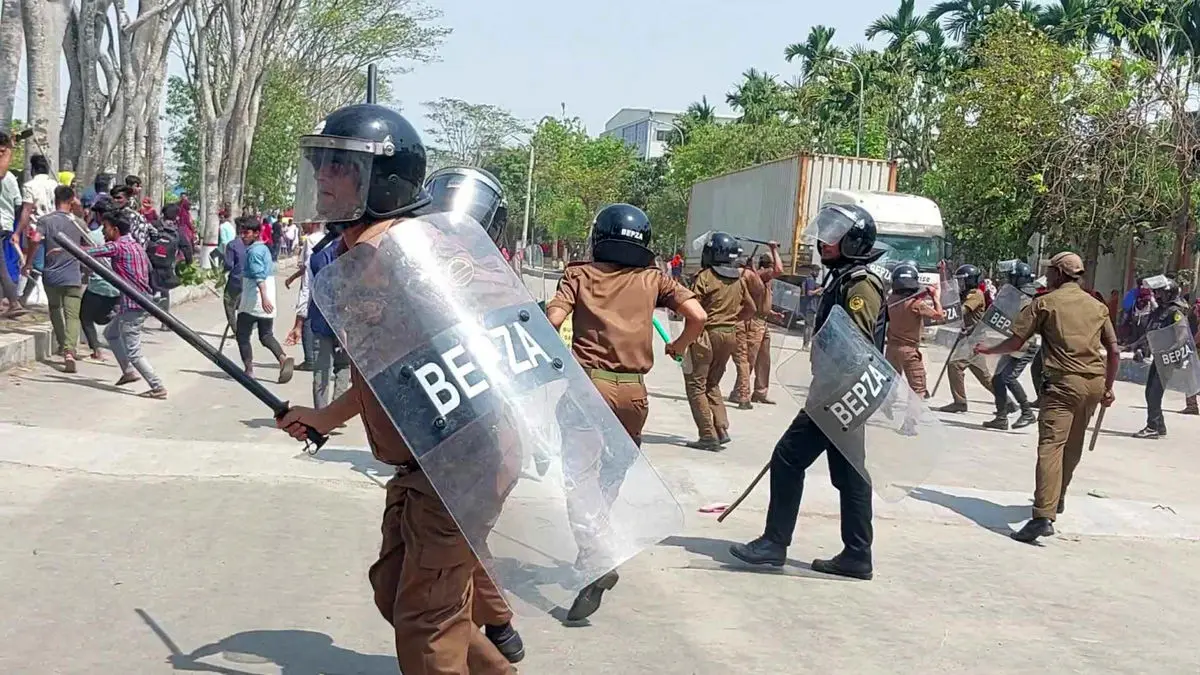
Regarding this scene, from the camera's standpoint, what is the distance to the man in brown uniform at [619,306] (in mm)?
5277

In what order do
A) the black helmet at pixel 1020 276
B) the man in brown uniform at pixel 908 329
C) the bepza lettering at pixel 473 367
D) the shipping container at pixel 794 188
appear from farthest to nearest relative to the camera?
the shipping container at pixel 794 188
the black helmet at pixel 1020 276
the man in brown uniform at pixel 908 329
the bepza lettering at pixel 473 367

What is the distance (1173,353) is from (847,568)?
26.7 ft

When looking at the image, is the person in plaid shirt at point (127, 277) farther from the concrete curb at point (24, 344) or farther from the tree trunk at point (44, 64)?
the tree trunk at point (44, 64)

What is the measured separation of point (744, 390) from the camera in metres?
Answer: 12.5

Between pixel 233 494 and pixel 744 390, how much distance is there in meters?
6.67

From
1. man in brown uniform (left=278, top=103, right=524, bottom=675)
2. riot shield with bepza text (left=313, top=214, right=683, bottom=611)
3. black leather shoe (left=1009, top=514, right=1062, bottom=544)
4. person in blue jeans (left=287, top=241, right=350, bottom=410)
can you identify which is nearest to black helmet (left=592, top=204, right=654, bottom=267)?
man in brown uniform (left=278, top=103, right=524, bottom=675)

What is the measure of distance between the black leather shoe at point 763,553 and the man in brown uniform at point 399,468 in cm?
280

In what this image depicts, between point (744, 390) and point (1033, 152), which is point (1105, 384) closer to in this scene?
point (744, 390)

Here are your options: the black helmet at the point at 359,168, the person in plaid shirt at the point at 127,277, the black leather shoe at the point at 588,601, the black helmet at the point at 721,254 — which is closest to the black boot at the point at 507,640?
the black leather shoe at the point at 588,601

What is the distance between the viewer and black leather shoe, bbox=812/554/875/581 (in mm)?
6016

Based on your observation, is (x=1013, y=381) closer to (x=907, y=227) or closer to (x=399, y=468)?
Answer: (x=399, y=468)

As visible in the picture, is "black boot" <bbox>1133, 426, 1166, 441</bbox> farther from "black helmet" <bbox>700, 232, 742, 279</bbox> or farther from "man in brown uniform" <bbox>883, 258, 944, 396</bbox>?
"black helmet" <bbox>700, 232, 742, 279</bbox>

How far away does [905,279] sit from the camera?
35.1 feet

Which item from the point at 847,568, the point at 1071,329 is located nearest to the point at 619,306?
the point at 847,568
